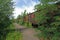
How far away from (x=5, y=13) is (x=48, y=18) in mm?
12865

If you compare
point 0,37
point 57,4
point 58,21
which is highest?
point 57,4

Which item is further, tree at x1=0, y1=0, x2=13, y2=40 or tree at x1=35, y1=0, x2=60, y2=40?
tree at x1=0, y1=0, x2=13, y2=40

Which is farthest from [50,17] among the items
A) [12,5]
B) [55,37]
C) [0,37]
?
[12,5]

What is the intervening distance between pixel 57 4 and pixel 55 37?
3.45 m

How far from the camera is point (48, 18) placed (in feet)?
67.8

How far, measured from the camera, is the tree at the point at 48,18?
19312mm

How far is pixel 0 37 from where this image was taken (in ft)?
96.9

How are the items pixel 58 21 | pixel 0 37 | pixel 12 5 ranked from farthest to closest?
pixel 12 5
pixel 0 37
pixel 58 21

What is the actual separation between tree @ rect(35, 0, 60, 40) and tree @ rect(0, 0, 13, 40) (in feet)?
36.2

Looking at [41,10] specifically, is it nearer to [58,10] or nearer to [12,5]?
[58,10]

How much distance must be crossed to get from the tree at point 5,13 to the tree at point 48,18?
11043 mm

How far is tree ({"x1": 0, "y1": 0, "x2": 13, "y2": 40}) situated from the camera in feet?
102

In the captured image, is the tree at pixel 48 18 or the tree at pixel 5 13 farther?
the tree at pixel 5 13

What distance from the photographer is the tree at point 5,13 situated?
31.0 m
